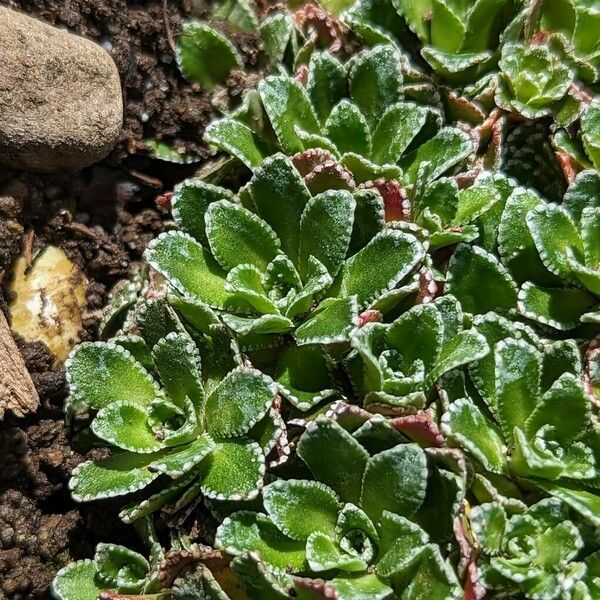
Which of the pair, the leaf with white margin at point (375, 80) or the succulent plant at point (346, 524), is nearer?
the succulent plant at point (346, 524)

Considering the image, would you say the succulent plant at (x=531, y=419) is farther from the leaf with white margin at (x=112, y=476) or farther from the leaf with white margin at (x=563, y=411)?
the leaf with white margin at (x=112, y=476)

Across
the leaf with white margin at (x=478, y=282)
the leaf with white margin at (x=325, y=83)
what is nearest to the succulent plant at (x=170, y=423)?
the leaf with white margin at (x=478, y=282)

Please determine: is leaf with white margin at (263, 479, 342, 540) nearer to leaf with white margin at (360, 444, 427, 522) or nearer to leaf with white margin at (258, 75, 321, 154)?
leaf with white margin at (360, 444, 427, 522)

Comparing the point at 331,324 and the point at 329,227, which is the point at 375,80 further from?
the point at 331,324

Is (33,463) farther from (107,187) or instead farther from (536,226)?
(536,226)

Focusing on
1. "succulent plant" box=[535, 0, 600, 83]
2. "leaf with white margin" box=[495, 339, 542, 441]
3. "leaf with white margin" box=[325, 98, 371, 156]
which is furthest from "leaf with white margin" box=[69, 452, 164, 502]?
"succulent plant" box=[535, 0, 600, 83]

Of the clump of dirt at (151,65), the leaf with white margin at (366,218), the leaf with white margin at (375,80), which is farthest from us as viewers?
the clump of dirt at (151,65)
